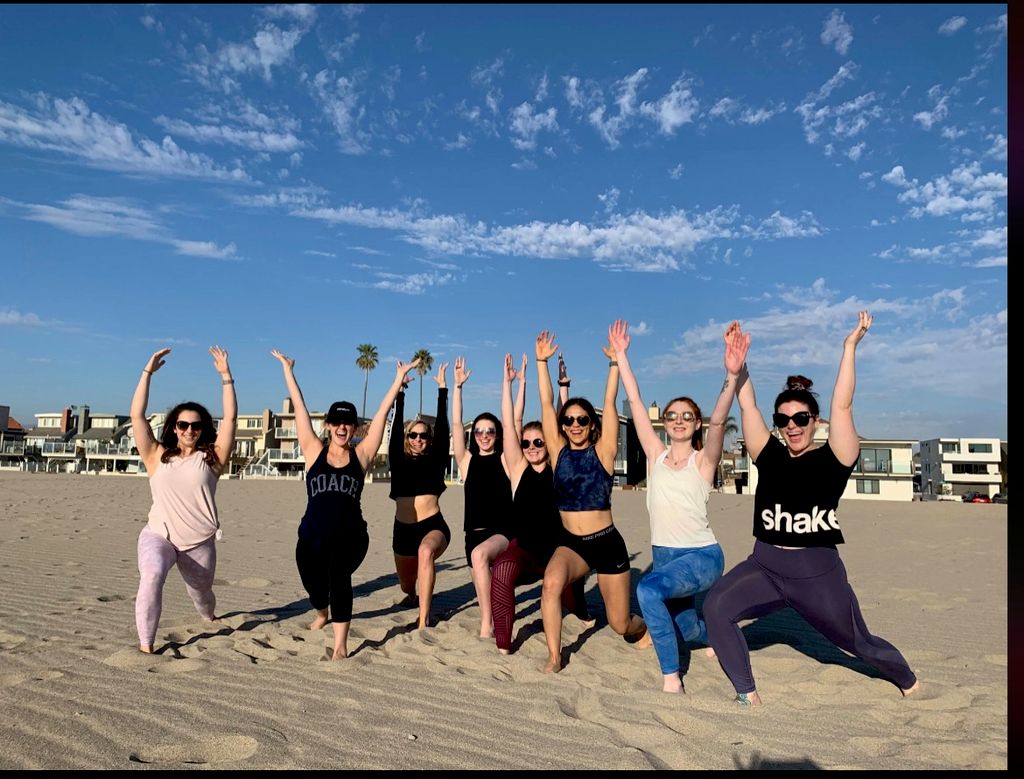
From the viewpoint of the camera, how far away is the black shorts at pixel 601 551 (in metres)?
5.22

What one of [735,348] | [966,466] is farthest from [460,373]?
[966,466]

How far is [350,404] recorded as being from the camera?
18.4 ft

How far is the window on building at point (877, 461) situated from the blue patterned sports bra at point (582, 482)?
2298 inches

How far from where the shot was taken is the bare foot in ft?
14.9

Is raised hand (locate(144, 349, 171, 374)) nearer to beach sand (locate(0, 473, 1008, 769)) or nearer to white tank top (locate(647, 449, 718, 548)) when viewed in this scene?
beach sand (locate(0, 473, 1008, 769))

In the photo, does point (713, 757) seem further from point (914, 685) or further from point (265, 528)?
point (265, 528)

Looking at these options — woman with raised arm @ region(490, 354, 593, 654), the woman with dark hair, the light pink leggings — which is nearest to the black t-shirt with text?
woman with raised arm @ region(490, 354, 593, 654)

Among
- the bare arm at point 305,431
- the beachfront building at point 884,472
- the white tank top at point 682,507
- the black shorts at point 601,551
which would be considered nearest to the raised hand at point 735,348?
the white tank top at point 682,507

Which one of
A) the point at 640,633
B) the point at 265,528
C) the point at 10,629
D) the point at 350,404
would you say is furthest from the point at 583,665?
the point at 265,528

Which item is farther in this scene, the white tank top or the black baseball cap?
the black baseball cap

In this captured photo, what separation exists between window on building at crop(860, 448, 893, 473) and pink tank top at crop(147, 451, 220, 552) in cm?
5976

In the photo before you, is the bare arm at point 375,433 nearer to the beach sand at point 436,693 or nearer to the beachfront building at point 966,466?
the beach sand at point 436,693

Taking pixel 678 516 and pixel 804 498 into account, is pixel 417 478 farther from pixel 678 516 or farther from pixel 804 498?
pixel 804 498

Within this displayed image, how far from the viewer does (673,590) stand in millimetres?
4734
